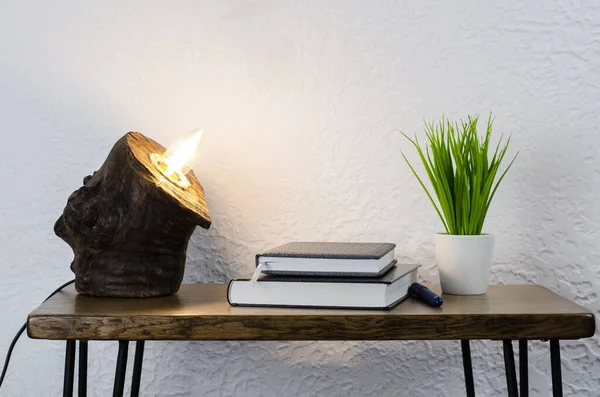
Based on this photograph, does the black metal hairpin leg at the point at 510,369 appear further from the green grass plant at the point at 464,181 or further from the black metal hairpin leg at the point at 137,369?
the black metal hairpin leg at the point at 137,369

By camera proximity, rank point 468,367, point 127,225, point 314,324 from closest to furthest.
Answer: point 314,324 → point 127,225 → point 468,367

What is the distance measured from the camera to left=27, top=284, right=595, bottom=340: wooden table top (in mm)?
905

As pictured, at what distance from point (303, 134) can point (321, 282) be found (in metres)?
0.37

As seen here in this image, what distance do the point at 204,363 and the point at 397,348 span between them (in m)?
0.34

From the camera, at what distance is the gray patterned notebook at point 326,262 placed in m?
0.97

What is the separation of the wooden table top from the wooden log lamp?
11 cm

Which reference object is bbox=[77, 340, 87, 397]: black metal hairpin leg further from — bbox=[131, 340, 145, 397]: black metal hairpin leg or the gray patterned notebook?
the gray patterned notebook

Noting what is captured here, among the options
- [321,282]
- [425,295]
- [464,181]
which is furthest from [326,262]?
[464,181]

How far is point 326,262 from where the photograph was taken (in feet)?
3.22

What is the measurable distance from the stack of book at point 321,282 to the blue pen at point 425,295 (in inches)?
0.9

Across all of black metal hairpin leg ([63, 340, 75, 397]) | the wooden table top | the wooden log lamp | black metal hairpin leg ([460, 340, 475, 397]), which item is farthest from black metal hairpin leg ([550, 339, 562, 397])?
black metal hairpin leg ([63, 340, 75, 397])

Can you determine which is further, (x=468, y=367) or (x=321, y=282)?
(x=468, y=367)

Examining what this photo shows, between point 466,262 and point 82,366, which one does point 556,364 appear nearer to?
point 466,262

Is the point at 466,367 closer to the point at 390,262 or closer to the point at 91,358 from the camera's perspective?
the point at 390,262
